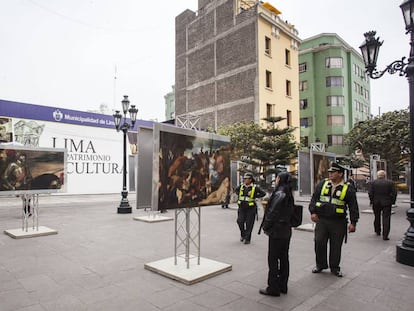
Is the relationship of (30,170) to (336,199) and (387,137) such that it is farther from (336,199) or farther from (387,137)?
(387,137)

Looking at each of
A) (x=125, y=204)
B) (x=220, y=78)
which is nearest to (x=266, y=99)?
(x=220, y=78)

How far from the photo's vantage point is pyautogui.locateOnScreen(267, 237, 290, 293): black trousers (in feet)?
14.8

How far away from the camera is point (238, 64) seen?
105 feet

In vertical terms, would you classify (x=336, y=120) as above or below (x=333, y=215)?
above

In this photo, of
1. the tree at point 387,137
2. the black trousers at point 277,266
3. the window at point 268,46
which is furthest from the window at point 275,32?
the black trousers at point 277,266

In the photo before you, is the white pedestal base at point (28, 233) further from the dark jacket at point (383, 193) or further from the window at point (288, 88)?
the window at point (288, 88)

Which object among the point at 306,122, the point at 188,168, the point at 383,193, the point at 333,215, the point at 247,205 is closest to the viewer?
the point at 188,168

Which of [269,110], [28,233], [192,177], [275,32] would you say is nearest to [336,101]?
[275,32]

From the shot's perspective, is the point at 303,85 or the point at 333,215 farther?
the point at 303,85

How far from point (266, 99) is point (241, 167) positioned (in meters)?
12.4

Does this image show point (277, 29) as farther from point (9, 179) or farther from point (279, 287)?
point (279, 287)

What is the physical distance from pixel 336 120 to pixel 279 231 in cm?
4501

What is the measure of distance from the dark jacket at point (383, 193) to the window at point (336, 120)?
38744 millimetres

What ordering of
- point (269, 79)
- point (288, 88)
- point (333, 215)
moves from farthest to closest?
point (288, 88) → point (269, 79) → point (333, 215)
